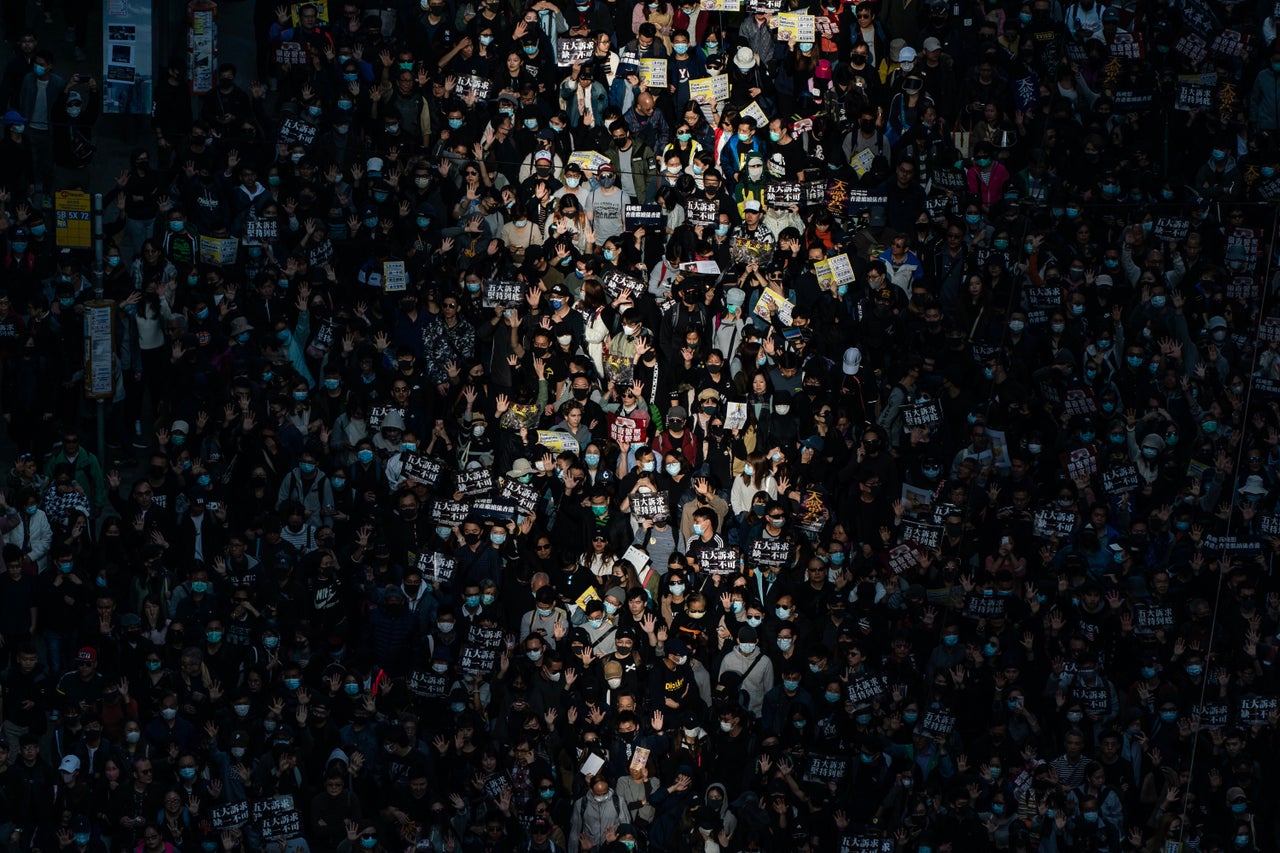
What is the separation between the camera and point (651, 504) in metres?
29.6

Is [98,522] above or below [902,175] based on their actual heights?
below

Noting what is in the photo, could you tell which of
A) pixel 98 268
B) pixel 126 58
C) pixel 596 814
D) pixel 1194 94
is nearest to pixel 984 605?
pixel 596 814

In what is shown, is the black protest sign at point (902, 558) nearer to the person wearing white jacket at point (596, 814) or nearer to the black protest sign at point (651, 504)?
the black protest sign at point (651, 504)

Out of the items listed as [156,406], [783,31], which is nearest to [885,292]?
[783,31]

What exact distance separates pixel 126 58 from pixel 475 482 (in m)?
6.62

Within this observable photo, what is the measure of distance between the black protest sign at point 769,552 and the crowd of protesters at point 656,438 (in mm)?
166

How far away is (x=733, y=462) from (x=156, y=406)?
5.95m

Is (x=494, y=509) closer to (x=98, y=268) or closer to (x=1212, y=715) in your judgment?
(x=98, y=268)

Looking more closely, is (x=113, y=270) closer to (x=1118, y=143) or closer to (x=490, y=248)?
(x=490, y=248)

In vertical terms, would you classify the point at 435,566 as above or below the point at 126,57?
below

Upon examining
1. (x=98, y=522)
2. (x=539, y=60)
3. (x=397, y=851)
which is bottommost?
(x=397, y=851)

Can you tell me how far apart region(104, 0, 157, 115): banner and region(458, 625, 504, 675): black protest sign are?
798cm

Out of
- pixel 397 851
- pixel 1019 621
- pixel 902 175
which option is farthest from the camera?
pixel 902 175

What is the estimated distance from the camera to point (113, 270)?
30.9m
